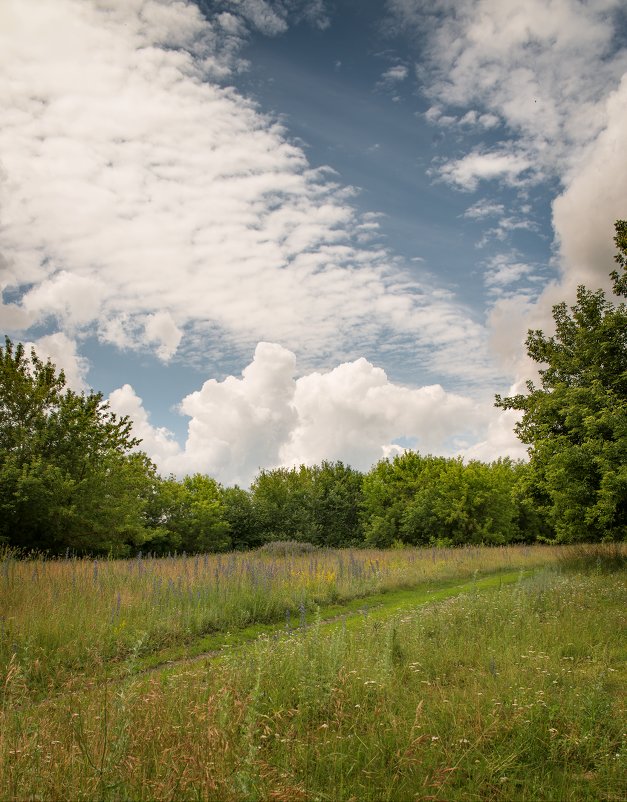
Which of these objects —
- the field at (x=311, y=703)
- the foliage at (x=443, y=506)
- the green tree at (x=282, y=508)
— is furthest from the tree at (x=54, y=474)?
the foliage at (x=443, y=506)

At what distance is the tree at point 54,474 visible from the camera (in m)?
19.5

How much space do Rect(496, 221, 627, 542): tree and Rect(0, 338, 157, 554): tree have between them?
653 inches

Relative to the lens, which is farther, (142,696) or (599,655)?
(599,655)

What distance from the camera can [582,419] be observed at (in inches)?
645

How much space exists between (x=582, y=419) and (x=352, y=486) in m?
27.0

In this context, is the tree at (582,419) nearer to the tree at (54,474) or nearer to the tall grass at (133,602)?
the tall grass at (133,602)

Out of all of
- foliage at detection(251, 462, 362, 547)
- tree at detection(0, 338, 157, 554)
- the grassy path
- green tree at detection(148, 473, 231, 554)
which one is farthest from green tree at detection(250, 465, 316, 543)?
the grassy path

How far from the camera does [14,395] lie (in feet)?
74.3

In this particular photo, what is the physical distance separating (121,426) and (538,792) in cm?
2990

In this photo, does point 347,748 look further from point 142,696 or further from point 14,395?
point 14,395

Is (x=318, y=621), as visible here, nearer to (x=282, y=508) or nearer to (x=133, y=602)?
(x=133, y=602)

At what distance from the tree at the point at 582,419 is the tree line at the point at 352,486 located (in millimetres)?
47

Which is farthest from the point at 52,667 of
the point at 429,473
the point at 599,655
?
the point at 429,473

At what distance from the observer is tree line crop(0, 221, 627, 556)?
1634 centimetres
